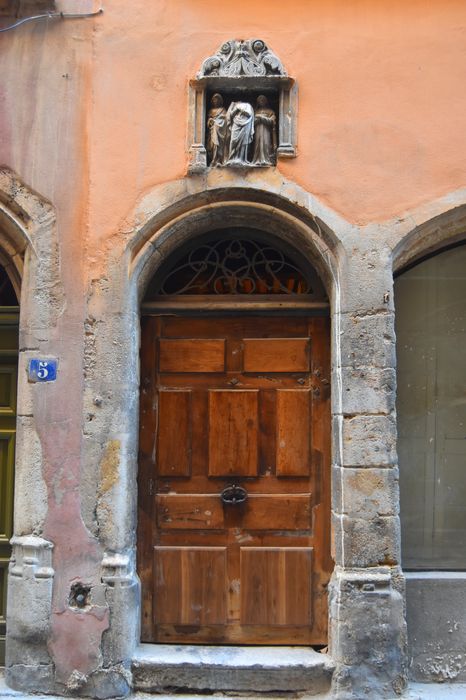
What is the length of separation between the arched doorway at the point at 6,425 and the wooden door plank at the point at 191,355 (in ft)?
3.34

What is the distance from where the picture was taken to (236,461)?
4477 millimetres

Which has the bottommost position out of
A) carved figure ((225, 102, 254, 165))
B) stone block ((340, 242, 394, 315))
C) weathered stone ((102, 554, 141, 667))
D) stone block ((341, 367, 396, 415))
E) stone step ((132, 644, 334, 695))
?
stone step ((132, 644, 334, 695))

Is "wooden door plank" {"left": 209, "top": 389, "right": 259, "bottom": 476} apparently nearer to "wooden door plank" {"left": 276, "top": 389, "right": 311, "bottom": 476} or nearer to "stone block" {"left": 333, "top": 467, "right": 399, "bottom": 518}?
"wooden door plank" {"left": 276, "top": 389, "right": 311, "bottom": 476}

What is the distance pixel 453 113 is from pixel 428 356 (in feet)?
5.18

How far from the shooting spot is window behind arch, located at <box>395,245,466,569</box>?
449 centimetres

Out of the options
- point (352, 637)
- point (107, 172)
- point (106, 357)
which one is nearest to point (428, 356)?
point (352, 637)

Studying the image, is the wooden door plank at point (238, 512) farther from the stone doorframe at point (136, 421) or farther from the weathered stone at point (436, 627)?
the weathered stone at point (436, 627)

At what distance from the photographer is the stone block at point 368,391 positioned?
4156mm

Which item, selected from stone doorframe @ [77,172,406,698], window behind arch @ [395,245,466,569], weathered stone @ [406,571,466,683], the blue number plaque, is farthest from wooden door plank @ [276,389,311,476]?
the blue number plaque

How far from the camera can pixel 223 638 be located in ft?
14.5

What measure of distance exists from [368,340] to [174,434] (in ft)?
4.64

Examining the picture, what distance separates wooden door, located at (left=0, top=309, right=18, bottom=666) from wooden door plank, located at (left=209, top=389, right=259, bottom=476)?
135cm

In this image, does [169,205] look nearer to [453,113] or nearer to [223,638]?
[453,113]

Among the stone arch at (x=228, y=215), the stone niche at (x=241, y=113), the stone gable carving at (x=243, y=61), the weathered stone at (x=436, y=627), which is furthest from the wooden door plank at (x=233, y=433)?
the stone gable carving at (x=243, y=61)
